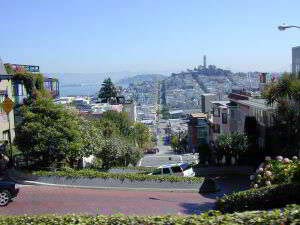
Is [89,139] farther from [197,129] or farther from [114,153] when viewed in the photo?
[197,129]

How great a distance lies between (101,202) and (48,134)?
6.44 m

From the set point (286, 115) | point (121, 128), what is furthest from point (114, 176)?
point (121, 128)

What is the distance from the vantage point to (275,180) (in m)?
20.4

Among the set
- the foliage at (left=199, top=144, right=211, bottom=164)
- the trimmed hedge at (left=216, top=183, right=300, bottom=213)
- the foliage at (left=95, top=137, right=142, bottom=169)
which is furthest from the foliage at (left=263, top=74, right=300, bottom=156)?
the trimmed hedge at (left=216, top=183, right=300, bottom=213)

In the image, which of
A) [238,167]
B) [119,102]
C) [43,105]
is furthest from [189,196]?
[119,102]

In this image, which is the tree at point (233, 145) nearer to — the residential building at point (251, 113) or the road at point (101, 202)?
the residential building at point (251, 113)

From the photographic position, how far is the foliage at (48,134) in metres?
29.6

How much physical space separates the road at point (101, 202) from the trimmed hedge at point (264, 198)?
13.0ft

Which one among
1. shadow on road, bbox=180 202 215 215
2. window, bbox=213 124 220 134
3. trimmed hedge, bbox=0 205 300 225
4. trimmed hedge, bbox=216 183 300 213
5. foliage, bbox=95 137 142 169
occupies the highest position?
trimmed hedge, bbox=0 205 300 225

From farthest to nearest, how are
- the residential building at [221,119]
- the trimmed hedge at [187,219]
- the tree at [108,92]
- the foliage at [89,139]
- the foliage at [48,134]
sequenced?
the tree at [108,92]
the residential building at [221,119]
the foliage at [89,139]
the foliage at [48,134]
the trimmed hedge at [187,219]

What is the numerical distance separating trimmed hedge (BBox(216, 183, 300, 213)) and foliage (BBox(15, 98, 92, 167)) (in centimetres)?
1342

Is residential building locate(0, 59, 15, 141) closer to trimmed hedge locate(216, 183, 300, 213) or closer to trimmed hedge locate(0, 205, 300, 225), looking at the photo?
trimmed hedge locate(216, 183, 300, 213)

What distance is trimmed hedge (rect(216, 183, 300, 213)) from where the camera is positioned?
17.8 meters

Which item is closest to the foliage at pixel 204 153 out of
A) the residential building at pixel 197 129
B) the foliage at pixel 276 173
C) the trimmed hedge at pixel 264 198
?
the foliage at pixel 276 173
